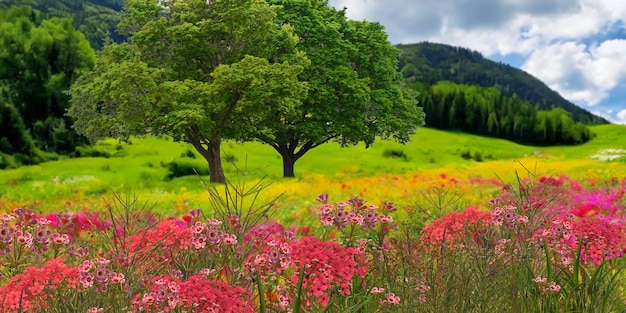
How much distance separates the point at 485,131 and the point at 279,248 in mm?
84890

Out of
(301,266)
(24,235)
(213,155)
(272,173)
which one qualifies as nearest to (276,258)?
(301,266)

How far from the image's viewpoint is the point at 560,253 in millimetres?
3918

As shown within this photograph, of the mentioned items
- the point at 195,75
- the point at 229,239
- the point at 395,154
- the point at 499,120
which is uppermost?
the point at 499,120

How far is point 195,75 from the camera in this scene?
82.8ft

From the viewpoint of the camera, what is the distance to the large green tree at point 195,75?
2194 centimetres

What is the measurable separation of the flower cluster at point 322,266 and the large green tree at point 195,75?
18223 millimetres

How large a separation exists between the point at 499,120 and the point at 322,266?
284ft

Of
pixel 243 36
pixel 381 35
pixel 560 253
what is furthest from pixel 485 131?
pixel 560 253

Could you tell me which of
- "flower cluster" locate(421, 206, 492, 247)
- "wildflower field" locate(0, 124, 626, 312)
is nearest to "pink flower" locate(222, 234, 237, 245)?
"wildflower field" locate(0, 124, 626, 312)

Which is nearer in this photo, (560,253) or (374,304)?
(374,304)

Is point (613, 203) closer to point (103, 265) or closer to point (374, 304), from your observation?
point (374, 304)

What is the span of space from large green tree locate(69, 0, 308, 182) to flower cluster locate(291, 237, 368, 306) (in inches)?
717

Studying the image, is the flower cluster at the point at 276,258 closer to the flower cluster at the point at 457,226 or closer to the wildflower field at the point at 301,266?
the wildflower field at the point at 301,266

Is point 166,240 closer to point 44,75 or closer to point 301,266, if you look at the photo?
point 301,266
